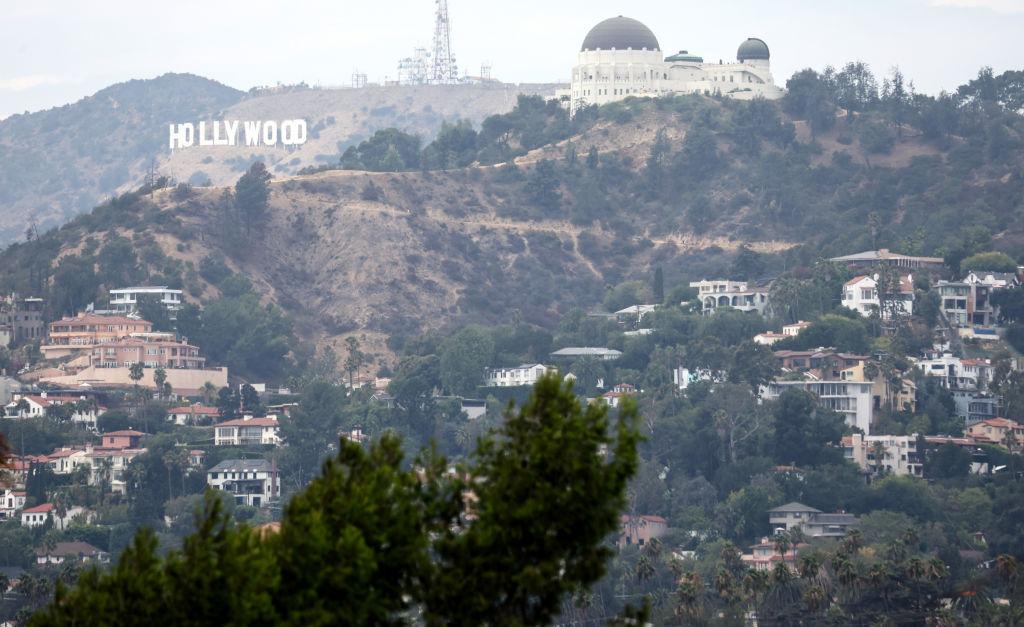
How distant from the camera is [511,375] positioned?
160 meters

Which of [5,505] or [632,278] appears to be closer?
[5,505]

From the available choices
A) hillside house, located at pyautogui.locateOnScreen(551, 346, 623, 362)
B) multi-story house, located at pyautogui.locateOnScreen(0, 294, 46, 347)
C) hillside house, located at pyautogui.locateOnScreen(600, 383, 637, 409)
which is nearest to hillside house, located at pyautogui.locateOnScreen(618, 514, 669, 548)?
hillside house, located at pyautogui.locateOnScreen(600, 383, 637, 409)

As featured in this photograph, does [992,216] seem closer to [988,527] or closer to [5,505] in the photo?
[988,527]

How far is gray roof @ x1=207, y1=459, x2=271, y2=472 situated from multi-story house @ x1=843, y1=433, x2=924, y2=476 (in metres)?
35.2

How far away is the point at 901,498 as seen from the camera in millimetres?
127188

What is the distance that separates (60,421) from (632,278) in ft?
195

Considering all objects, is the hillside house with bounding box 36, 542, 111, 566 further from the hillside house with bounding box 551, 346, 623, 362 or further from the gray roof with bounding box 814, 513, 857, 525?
the hillside house with bounding box 551, 346, 623, 362

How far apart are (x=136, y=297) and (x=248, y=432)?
77.2ft

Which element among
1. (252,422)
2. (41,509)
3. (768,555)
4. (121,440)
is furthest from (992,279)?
(41,509)

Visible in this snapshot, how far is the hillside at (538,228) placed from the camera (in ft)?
582

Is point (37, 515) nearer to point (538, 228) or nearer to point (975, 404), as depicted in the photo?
point (975, 404)

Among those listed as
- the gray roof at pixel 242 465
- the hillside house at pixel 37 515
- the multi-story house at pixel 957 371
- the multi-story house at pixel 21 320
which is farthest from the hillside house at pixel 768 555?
the multi-story house at pixel 21 320

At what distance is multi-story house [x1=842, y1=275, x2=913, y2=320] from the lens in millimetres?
160125

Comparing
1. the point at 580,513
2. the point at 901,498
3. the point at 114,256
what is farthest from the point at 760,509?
the point at 580,513
